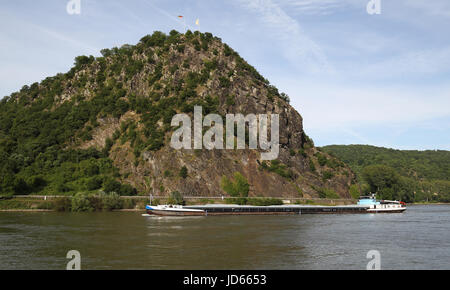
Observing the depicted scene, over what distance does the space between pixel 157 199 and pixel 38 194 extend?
33557 millimetres

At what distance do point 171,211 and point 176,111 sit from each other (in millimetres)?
58858

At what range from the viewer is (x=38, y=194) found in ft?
370

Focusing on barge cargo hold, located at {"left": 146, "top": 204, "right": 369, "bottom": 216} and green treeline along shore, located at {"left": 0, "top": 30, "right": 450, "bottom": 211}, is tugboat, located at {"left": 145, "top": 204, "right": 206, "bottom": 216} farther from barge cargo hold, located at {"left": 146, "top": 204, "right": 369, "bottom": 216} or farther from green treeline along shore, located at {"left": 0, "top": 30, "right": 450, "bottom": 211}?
green treeline along shore, located at {"left": 0, "top": 30, "right": 450, "bottom": 211}

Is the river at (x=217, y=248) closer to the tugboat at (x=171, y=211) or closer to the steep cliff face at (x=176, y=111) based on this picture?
the tugboat at (x=171, y=211)

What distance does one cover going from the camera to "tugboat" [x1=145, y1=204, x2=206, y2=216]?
95.0 metres

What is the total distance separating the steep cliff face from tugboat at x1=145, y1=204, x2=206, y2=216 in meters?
21.3

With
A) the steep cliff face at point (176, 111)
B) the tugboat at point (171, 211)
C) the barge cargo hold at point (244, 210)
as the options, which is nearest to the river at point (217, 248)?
the tugboat at point (171, 211)

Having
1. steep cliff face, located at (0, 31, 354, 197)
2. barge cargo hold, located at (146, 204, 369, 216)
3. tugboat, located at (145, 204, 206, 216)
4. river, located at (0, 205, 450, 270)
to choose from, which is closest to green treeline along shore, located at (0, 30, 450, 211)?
steep cliff face, located at (0, 31, 354, 197)

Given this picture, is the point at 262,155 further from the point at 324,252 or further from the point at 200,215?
the point at 324,252

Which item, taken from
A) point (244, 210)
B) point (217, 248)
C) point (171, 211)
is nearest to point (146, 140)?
point (171, 211)

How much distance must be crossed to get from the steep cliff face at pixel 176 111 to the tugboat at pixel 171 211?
2130 cm

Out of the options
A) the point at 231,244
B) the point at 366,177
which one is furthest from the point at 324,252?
the point at 366,177

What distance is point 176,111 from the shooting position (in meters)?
147

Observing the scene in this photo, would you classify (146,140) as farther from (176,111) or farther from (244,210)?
(244,210)
